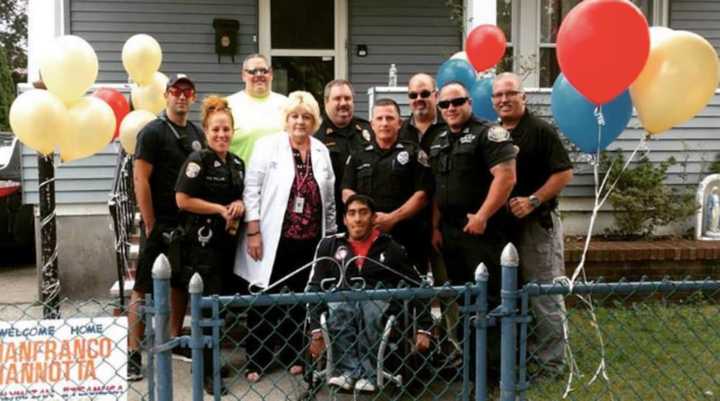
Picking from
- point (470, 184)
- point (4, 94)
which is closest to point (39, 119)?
point (470, 184)

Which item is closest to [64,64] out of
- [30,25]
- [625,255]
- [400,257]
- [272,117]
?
[272,117]

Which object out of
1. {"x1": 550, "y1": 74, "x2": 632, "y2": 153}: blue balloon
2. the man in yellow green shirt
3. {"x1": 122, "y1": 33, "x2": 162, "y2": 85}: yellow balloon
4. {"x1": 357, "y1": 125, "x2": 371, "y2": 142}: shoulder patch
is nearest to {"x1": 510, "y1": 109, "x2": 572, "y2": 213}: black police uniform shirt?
{"x1": 550, "y1": 74, "x2": 632, "y2": 153}: blue balloon

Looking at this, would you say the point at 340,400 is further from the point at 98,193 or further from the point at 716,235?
the point at 716,235

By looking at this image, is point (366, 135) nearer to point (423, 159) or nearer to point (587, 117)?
point (423, 159)

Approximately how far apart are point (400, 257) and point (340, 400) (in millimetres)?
847

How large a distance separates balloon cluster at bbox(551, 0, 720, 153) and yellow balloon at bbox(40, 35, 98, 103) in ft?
8.68

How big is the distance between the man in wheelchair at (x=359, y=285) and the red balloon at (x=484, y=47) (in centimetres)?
268

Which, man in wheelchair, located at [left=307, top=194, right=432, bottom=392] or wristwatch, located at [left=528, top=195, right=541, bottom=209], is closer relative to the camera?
man in wheelchair, located at [left=307, top=194, right=432, bottom=392]

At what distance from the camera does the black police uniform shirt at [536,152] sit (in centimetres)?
390

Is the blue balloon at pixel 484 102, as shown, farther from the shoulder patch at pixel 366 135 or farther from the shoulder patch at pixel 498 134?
the shoulder patch at pixel 498 134

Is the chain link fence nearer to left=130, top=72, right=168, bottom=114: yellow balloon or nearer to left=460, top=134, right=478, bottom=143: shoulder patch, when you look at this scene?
left=460, top=134, right=478, bottom=143: shoulder patch

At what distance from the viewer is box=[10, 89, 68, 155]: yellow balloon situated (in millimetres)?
3936

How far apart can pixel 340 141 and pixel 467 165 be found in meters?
0.90

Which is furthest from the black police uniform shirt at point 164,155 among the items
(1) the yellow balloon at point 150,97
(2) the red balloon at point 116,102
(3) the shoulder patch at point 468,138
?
(2) the red balloon at point 116,102
